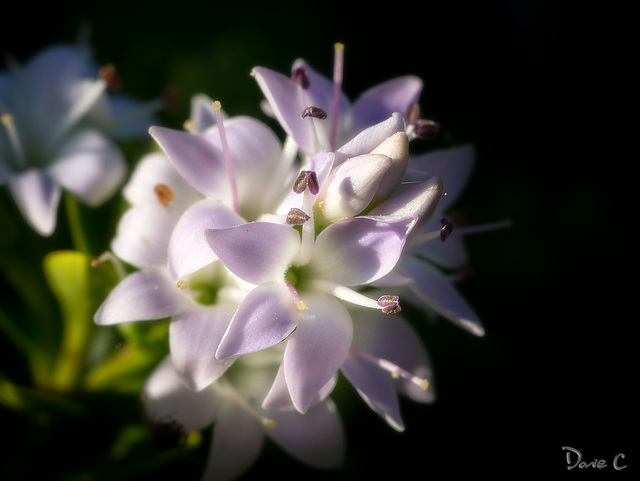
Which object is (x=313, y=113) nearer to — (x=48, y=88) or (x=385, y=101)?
(x=385, y=101)

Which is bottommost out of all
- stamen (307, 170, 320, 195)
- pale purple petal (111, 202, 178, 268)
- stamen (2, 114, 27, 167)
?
pale purple petal (111, 202, 178, 268)

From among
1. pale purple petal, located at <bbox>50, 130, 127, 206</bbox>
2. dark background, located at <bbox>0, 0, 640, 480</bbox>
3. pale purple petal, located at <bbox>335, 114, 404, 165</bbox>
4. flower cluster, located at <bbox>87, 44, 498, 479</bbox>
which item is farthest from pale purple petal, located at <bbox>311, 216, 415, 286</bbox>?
dark background, located at <bbox>0, 0, 640, 480</bbox>

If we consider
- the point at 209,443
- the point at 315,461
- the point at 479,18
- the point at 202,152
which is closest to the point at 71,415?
the point at 209,443

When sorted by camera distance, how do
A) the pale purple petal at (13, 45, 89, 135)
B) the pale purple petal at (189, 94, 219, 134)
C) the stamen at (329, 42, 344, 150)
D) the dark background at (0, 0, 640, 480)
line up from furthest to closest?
1. the dark background at (0, 0, 640, 480)
2. the pale purple petal at (13, 45, 89, 135)
3. the pale purple petal at (189, 94, 219, 134)
4. the stamen at (329, 42, 344, 150)

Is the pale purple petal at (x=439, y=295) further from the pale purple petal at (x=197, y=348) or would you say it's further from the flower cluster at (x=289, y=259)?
the pale purple petal at (x=197, y=348)

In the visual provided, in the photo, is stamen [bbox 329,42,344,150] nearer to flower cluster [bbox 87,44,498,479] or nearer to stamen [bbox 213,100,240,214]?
flower cluster [bbox 87,44,498,479]

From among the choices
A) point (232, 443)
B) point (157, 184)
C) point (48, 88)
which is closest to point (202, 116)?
point (157, 184)
